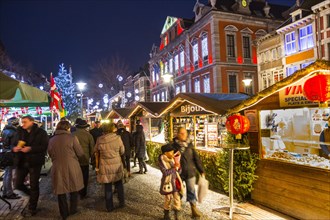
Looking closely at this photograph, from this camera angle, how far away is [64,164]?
5.61 metres

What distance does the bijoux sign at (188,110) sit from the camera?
33.3 feet

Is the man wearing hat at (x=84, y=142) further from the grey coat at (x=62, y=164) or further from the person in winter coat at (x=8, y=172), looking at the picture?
the grey coat at (x=62, y=164)

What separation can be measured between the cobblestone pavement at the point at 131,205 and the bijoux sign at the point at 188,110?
2.91 m

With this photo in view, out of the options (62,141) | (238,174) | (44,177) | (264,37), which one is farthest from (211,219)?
(264,37)

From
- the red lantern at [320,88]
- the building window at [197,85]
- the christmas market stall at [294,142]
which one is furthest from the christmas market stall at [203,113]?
the building window at [197,85]

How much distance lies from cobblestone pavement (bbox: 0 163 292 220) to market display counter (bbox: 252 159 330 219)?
0.46m

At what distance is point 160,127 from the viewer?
1573cm

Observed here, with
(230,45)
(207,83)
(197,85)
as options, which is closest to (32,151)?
(207,83)

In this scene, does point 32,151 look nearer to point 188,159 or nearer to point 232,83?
point 188,159

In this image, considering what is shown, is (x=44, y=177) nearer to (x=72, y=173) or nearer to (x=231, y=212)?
(x=72, y=173)

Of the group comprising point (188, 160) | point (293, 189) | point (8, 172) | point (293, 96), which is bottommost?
point (293, 189)

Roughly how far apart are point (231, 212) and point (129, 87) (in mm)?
57751

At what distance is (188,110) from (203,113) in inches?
42.2

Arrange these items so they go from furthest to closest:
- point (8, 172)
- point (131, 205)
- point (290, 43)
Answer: point (290, 43)
point (8, 172)
point (131, 205)
